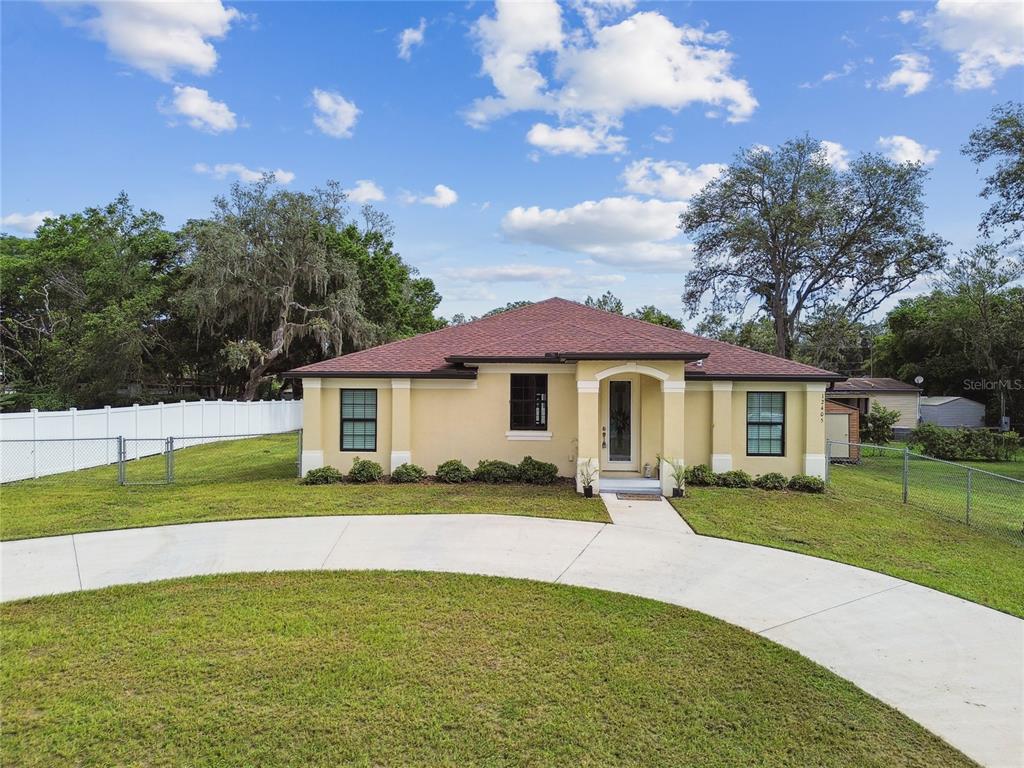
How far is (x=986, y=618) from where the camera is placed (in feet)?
18.2

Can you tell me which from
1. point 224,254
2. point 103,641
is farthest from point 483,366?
point 224,254

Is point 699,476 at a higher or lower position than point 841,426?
lower

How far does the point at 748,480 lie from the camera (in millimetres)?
12711

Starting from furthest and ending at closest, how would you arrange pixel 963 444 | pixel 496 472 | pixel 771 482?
1. pixel 963 444
2. pixel 496 472
3. pixel 771 482

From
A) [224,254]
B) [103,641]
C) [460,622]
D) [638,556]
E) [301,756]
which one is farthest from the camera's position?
[224,254]

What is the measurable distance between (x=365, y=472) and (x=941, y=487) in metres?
15.5

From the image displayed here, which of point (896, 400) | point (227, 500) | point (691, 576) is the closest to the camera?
point (691, 576)

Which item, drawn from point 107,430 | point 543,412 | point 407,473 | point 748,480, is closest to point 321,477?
point 407,473

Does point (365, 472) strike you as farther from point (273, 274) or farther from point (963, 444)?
point (963, 444)

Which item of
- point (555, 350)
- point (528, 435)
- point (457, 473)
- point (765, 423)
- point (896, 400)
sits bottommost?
point (457, 473)

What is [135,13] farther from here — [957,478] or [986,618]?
[957,478]

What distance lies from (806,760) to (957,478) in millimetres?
18081

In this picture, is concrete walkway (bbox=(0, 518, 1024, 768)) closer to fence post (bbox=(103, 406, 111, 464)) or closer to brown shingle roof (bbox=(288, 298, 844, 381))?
brown shingle roof (bbox=(288, 298, 844, 381))

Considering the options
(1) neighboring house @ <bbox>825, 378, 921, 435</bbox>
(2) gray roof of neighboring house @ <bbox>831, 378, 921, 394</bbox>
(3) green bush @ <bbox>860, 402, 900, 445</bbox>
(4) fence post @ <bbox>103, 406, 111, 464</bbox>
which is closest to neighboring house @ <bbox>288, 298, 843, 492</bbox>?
(4) fence post @ <bbox>103, 406, 111, 464</bbox>
